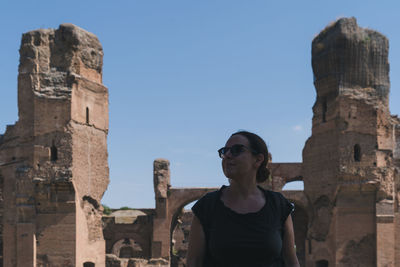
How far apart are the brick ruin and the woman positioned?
13782 mm

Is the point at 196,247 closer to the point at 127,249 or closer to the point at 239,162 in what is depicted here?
the point at 239,162

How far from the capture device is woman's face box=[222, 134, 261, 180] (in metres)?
2.21

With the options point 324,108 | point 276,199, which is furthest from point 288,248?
point 324,108

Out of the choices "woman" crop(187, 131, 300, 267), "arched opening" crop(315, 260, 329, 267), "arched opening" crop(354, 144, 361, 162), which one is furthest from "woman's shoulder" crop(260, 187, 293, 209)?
"arched opening" crop(315, 260, 329, 267)

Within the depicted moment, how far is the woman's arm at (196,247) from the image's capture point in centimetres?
214

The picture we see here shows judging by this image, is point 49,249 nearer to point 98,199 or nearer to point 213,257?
point 98,199

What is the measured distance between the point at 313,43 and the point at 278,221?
17278mm

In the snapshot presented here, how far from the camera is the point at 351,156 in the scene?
16656 millimetres

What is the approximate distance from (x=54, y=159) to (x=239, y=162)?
14323 mm

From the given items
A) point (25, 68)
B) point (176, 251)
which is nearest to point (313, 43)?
point (25, 68)

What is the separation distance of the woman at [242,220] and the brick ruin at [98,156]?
13.8 meters

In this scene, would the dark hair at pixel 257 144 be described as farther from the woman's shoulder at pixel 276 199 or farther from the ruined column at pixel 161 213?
the ruined column at pixel 161 213

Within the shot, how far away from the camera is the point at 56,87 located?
15.8 m

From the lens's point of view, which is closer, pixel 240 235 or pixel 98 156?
pixel 240 235
